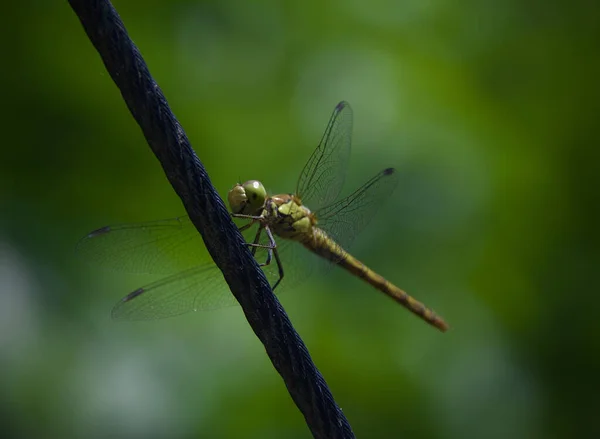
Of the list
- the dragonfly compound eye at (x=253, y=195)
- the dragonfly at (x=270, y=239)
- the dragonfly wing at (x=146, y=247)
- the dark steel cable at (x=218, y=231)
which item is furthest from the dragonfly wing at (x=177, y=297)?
the dark steel cable at (x=218, y=231)

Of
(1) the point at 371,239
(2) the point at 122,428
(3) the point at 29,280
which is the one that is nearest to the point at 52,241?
(3) the point at 29,280

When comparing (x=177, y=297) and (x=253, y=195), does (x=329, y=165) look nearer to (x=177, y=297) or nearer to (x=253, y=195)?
(x=253, y=195)

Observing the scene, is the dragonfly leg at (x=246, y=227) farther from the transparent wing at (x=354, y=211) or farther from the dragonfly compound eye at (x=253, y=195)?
the transparent wing at (x=354, y=211)

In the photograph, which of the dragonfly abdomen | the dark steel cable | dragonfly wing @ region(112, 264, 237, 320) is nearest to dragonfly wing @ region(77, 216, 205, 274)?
dragonfly wing @ region(112, 264, 237, 320)

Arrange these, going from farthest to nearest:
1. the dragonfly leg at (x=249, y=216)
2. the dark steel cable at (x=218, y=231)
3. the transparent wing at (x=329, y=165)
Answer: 1. the transparent wing at (x=329, y=165)
2. the dragonfly leg at (x=249, y=216)
3. the dark steel cable at (x=218, y=231)

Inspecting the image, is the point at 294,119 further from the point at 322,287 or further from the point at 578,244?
the point at 578,244

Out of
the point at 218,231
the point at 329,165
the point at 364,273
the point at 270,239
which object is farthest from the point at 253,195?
the point at 218,231
